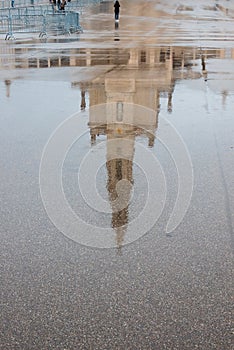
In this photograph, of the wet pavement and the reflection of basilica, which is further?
the reflection of basilica

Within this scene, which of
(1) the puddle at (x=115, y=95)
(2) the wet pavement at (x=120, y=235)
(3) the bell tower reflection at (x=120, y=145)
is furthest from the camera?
(1) the puddle at (x=115, y=95)

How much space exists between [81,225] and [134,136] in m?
4.07

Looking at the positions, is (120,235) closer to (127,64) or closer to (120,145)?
(120,145)

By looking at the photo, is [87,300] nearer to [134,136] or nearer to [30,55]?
[134,136]

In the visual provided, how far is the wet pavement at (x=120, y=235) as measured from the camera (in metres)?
4.28

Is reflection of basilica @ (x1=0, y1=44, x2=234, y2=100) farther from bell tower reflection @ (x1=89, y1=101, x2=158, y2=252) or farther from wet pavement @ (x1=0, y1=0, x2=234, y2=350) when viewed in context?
bell tower reflection @ (x1=89, y1=101, x2=158, y2=252)

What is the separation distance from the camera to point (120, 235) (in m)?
5.93

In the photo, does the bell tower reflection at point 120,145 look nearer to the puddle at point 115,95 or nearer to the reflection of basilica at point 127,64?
the puddle at point 115,95

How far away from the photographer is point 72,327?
A: 426 centimetres

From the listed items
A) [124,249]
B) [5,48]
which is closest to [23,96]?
[124,249]

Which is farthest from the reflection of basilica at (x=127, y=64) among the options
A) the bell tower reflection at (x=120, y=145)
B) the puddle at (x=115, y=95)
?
the bell tower reflection at (x=120, y=145)

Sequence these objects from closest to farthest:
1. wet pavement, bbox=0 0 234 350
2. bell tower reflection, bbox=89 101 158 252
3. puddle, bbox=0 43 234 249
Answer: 1. wet pavement, bbox=0 0 234 350
2. bell tower reflection, bbox=89 101 158 252
3. puddle, bbox=0 43 234 249

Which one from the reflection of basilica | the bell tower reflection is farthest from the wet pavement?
the reflection of basilica

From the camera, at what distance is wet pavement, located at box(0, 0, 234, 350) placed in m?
4.28
